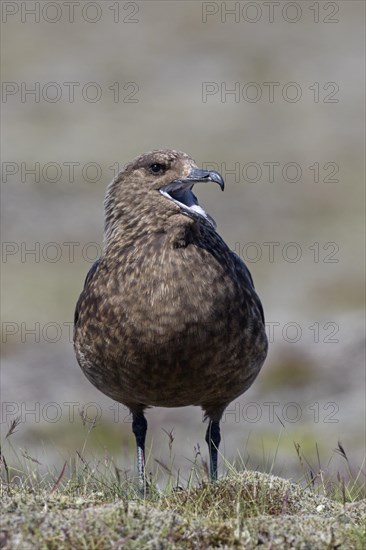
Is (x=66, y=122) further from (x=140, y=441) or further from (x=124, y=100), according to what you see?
(x=140, y=441)

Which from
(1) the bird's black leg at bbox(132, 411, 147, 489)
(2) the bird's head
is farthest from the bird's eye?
(1) the bird's black leg at bbox(132, 411, 147, 489)

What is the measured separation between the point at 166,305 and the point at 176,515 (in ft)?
6.31

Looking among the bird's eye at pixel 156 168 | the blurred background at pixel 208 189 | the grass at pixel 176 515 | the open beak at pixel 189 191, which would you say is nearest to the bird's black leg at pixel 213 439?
the blurred background at pixel 208 189

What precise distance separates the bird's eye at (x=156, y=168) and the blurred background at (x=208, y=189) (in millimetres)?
1721

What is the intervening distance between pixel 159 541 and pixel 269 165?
2920 cm

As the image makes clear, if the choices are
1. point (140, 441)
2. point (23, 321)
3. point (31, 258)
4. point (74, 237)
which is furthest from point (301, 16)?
point (140, 441)

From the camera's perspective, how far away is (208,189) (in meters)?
32.4

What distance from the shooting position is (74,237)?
30.4 metres

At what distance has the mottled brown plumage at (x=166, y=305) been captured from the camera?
7.04m

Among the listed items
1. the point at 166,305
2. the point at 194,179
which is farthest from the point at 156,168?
the point at 166,305

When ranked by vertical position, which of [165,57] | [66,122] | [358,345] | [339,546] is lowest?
[358,345]

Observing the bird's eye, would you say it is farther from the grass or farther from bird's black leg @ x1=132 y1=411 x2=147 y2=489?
the grass

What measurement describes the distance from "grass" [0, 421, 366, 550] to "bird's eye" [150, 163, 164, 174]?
2068mm

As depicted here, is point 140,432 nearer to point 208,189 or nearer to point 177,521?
point 177,521
